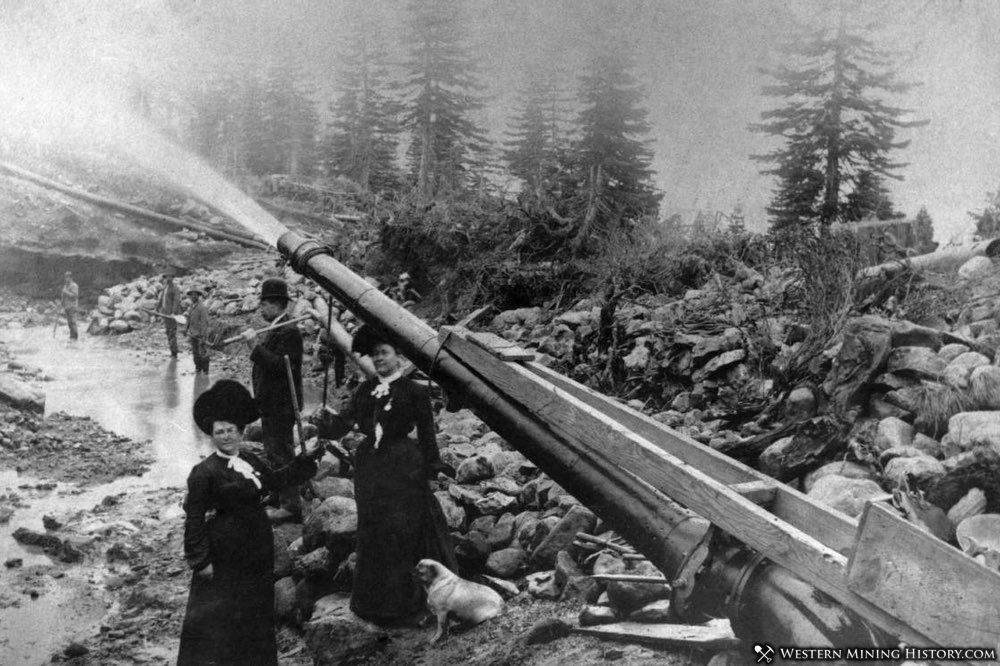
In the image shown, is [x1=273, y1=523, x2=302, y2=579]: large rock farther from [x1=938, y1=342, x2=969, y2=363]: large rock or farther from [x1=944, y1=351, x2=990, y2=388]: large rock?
[x1=938, y1=342, x2=969, y2=363]: large rock

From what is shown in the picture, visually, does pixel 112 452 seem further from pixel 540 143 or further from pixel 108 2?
pixel 540 143

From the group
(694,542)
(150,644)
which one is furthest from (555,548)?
(150,644)

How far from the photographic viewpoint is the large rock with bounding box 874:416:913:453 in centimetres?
353

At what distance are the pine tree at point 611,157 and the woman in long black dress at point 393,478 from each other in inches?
214

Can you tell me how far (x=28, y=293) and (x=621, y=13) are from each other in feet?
31.8

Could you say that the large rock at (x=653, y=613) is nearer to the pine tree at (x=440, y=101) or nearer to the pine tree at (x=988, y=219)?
the pine tree at (x=988, y=219)

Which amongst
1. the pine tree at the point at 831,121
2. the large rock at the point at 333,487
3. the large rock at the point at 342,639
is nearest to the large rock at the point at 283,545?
the large rock at the point at 333,487

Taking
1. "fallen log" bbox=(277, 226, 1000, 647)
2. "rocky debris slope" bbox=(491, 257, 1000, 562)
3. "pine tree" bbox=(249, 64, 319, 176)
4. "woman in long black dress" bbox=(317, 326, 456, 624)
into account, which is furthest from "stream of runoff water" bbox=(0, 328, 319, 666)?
"pine tree" bbox=(249, 64, 319, 176)

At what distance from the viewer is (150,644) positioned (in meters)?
A: 3.49

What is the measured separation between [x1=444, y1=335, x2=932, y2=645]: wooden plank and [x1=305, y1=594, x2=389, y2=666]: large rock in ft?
5.40

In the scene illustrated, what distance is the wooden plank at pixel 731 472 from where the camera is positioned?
2229mm

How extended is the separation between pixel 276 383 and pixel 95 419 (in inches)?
85.5

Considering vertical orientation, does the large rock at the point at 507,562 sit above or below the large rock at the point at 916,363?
below

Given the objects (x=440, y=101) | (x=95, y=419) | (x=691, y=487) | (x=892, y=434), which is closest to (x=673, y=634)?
(x=691, y=487)
